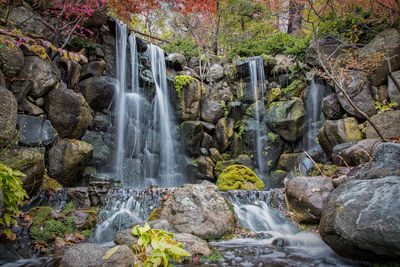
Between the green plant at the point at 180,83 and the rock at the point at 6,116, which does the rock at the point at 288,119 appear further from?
the rock at the point at 6,116

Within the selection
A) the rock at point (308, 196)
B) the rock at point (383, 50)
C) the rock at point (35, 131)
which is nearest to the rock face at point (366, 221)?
the rock at point (308, 196)

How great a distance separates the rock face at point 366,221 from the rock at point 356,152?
387 centimetres

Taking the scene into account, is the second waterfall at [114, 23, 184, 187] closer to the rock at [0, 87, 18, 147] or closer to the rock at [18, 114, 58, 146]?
the rock at [18, 114, 58, 146]

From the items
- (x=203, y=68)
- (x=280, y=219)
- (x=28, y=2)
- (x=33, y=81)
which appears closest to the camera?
(x=280, y=219)

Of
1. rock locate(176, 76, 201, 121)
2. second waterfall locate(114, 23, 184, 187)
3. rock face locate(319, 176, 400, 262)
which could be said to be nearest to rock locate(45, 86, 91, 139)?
second waterfall locate(114, 23, 184, 187)

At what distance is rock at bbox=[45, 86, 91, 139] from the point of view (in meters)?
8.34

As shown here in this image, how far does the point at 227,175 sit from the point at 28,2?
394 inches

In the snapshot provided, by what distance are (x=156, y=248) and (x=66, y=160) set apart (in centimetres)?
641

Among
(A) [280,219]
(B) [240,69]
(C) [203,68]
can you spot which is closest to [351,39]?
(B) [240,69]

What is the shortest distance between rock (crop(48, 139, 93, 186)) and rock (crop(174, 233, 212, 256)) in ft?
17.6

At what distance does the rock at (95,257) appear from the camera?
117 inches

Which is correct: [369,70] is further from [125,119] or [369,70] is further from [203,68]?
[125,119]

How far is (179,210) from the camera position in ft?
17.8

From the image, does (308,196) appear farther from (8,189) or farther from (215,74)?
(215,74)
